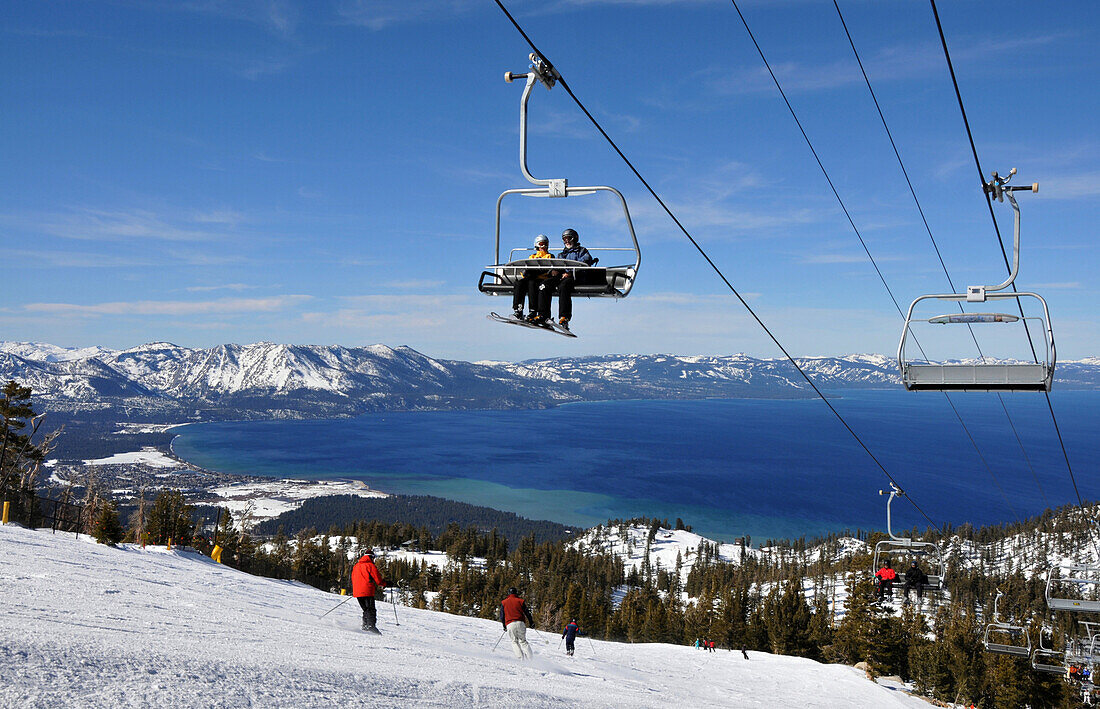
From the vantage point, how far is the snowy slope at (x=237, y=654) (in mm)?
5984

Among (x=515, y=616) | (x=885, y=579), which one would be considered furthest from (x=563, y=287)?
(x=885, y=579)

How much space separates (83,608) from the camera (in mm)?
9086

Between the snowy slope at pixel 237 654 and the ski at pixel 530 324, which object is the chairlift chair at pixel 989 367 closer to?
the ski at pixel 530 324

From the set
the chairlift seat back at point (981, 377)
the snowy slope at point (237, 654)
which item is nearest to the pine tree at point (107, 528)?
the snowy slope at point (237, 654)

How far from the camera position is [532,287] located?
26.2ft

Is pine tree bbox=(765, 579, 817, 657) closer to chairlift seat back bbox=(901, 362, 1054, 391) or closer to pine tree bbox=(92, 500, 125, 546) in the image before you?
pine tree bbox=(92, 500, 125, 546)

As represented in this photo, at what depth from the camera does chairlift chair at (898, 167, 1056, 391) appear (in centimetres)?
791

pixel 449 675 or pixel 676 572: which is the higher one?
pixel 449 675

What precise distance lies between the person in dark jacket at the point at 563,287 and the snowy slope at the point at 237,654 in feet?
15.5

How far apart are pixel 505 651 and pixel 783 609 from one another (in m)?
62.1

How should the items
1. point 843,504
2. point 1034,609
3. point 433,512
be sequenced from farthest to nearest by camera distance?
point 843,504 < point 433,512 < point 1034,609

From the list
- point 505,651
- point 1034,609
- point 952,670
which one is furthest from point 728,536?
point 505,651

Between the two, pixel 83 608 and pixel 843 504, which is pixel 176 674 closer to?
pixel 83 608

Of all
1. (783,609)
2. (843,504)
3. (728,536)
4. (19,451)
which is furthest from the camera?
(843,504)
